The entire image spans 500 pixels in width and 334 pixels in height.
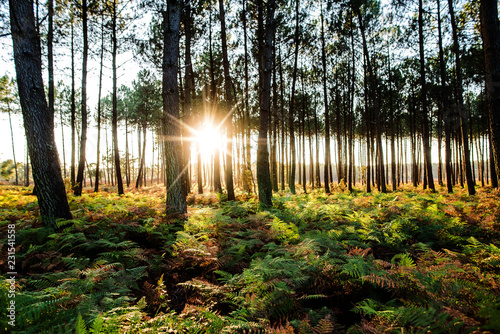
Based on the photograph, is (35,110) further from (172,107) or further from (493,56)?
(493,56)

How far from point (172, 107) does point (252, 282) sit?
4807 millimetres

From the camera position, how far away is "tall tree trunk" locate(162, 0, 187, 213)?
575cm

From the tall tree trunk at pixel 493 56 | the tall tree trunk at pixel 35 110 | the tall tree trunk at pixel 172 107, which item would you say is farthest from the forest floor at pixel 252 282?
the tall tree trunk at pixel 493 56

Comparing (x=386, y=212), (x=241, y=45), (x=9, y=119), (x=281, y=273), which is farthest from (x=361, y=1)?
(x=9, y=119)

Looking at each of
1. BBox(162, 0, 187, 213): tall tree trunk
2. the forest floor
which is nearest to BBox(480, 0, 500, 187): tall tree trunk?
the forest floor

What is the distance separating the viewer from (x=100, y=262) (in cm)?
304

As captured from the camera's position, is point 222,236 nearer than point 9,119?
Yes

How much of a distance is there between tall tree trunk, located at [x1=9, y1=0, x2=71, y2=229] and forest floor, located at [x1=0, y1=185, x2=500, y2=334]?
63cm

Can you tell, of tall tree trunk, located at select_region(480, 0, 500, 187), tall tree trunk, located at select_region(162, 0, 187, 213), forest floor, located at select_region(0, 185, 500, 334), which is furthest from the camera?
tall tree trunk, located at select_region(162, 0, 187, 213)

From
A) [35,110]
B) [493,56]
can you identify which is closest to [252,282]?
[35,110]

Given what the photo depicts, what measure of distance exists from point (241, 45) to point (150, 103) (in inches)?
558

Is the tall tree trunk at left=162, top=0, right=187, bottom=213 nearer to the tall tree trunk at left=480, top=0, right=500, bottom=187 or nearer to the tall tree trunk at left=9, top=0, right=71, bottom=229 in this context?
the tall tree trunk at left=9, top=0, right=71, bottom=229

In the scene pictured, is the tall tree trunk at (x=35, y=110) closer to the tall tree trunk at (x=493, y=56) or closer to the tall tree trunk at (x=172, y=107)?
the tall tree trunk at (x=172, y=107)

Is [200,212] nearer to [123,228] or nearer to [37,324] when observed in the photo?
[123,228]
